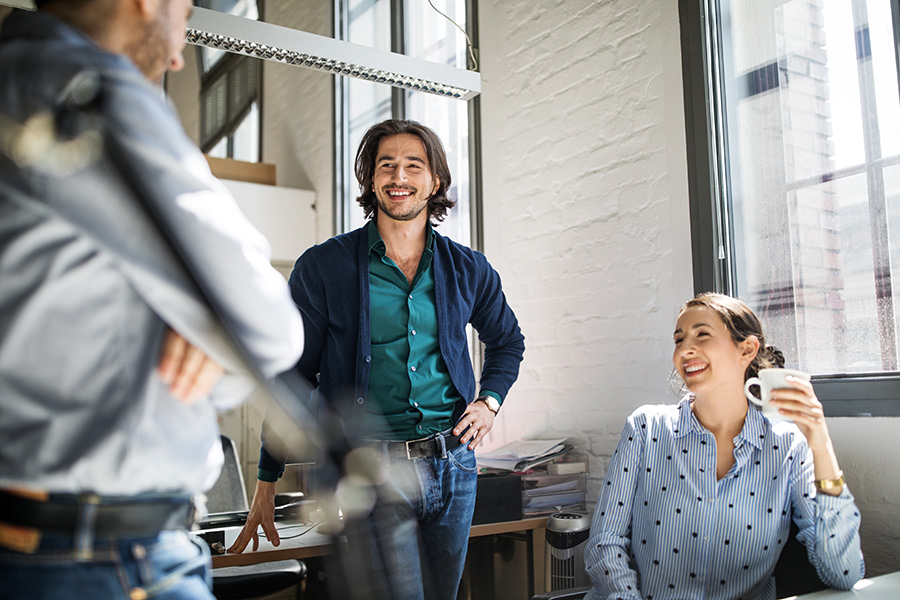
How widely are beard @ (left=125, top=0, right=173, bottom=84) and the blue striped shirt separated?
1.44 metres

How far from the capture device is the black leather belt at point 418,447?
5.54 ft

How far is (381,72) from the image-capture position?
2.44 metres

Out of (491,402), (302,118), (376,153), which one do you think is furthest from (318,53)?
(302,118)

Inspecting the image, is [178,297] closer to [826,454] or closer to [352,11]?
[826,454]

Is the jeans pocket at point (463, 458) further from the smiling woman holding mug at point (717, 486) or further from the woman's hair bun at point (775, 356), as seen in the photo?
the woman's hair bun at point (775, 356)

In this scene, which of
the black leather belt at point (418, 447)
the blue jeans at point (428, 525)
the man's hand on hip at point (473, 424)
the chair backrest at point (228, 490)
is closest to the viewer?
the blue jeans at point (428, 525)

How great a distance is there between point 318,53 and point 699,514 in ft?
5.39

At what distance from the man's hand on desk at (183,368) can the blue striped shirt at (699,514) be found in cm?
129

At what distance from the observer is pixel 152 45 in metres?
0.77

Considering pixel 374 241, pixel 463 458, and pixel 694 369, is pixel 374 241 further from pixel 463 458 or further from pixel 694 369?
pixel 694 369

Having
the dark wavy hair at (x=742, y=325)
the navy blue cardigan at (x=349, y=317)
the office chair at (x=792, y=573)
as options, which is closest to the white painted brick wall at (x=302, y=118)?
the navy blue cardigan at (x=349, y=317)

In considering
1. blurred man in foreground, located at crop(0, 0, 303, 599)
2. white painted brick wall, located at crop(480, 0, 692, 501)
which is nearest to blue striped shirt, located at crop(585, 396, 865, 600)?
white painted brick wall, located at crop(480, 0, 692, 501)

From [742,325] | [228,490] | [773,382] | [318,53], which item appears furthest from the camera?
Result: [228,490]

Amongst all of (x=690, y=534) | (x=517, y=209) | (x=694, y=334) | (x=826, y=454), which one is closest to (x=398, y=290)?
(x=694, y=334)
